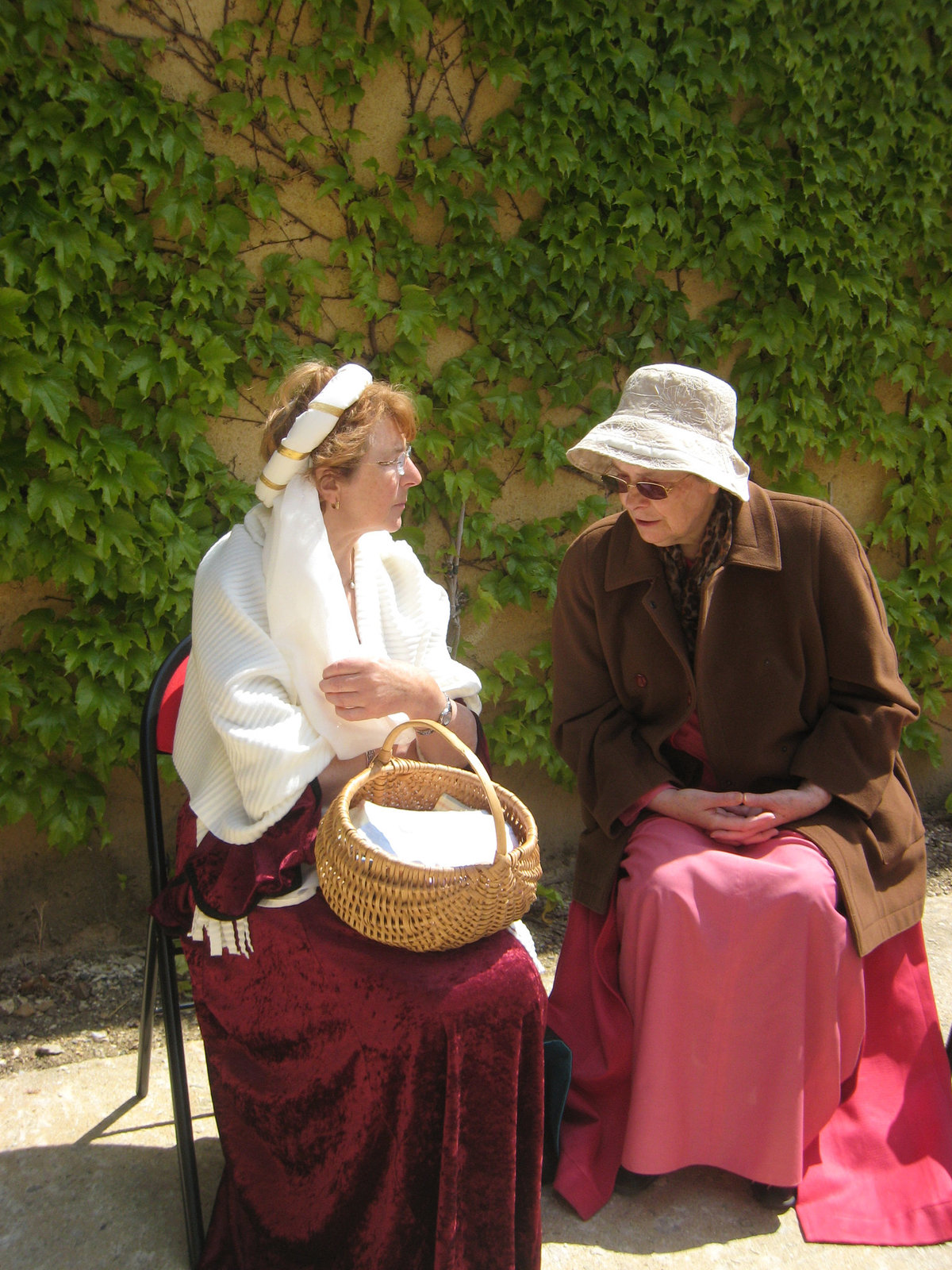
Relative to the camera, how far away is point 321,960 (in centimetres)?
191

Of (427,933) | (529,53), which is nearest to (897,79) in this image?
(529,53)

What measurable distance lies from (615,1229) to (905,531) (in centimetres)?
320

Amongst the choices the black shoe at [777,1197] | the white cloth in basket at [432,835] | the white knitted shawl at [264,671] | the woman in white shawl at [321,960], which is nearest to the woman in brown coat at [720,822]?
the black shoe at [777,1197]

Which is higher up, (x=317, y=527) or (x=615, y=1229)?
(x=317, y=527)

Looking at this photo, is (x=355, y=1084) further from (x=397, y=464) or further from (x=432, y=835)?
(x=397, y=464)

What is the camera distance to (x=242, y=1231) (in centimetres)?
201

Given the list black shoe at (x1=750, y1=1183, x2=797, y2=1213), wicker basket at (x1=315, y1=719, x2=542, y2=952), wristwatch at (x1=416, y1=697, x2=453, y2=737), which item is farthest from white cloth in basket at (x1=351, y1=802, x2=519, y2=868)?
black shoe at (x1=750, y1=1183, x2=797, y2=1213)

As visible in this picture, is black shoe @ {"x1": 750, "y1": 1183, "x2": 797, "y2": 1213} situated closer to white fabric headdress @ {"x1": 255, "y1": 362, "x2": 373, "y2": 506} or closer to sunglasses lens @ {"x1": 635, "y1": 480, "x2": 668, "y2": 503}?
sunglasses lens @ {"x1": 635, "y1": 480, "x2": 668, "y2": 503}

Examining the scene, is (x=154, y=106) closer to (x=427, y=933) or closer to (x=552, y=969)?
(x=427, y=933)

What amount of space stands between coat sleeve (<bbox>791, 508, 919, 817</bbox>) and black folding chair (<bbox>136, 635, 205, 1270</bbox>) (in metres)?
1.52

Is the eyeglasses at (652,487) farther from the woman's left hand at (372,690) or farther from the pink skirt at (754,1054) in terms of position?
the pink skirt at (754,1054)

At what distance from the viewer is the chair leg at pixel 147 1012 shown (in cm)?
238

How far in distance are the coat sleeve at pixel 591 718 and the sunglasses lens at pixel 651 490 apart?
0.32 meters

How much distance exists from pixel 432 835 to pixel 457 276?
2.33 metres
